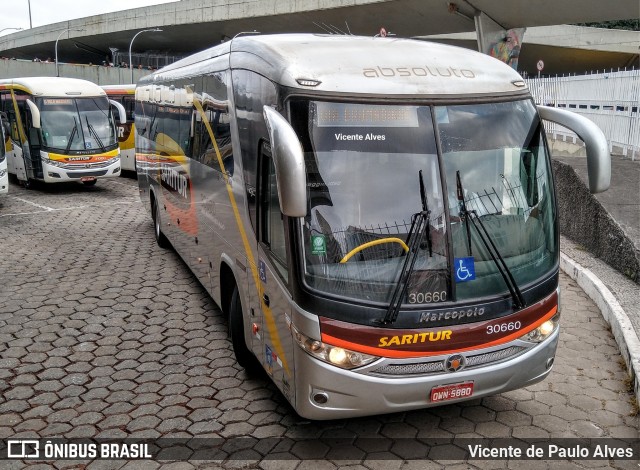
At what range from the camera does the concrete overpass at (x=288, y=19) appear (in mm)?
31500

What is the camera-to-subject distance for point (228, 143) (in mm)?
6246

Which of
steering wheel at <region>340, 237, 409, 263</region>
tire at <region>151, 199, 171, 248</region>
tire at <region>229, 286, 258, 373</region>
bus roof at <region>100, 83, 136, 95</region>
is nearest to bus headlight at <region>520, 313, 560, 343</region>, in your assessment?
steering wheel at <region>340, 237, 409, 263</region>

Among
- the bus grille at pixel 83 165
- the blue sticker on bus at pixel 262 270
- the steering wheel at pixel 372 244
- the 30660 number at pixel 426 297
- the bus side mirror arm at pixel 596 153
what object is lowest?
the bus grille at pixel 83 165

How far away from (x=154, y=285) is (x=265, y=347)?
430 centimetres

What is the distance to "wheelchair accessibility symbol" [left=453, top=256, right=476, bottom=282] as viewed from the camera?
4536 mm

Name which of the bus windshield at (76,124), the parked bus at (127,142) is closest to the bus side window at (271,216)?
the bus windshield at (76,124)

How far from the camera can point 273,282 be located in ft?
16.4

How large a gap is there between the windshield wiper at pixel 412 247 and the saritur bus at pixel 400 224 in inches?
0.4

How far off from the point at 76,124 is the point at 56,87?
1.19 meters

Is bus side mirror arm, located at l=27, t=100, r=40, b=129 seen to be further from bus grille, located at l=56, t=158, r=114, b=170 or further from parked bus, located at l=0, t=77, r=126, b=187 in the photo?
bus grille, located at l=56, t=158, r=114, b=170

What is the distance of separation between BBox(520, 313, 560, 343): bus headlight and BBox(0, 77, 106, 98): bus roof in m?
16.8

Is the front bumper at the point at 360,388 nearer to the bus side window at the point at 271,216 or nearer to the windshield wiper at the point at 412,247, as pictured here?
the windshield wiper at the point at 412,247

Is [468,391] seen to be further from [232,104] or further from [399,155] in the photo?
[232,104]

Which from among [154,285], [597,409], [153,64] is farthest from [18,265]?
[153,64]
